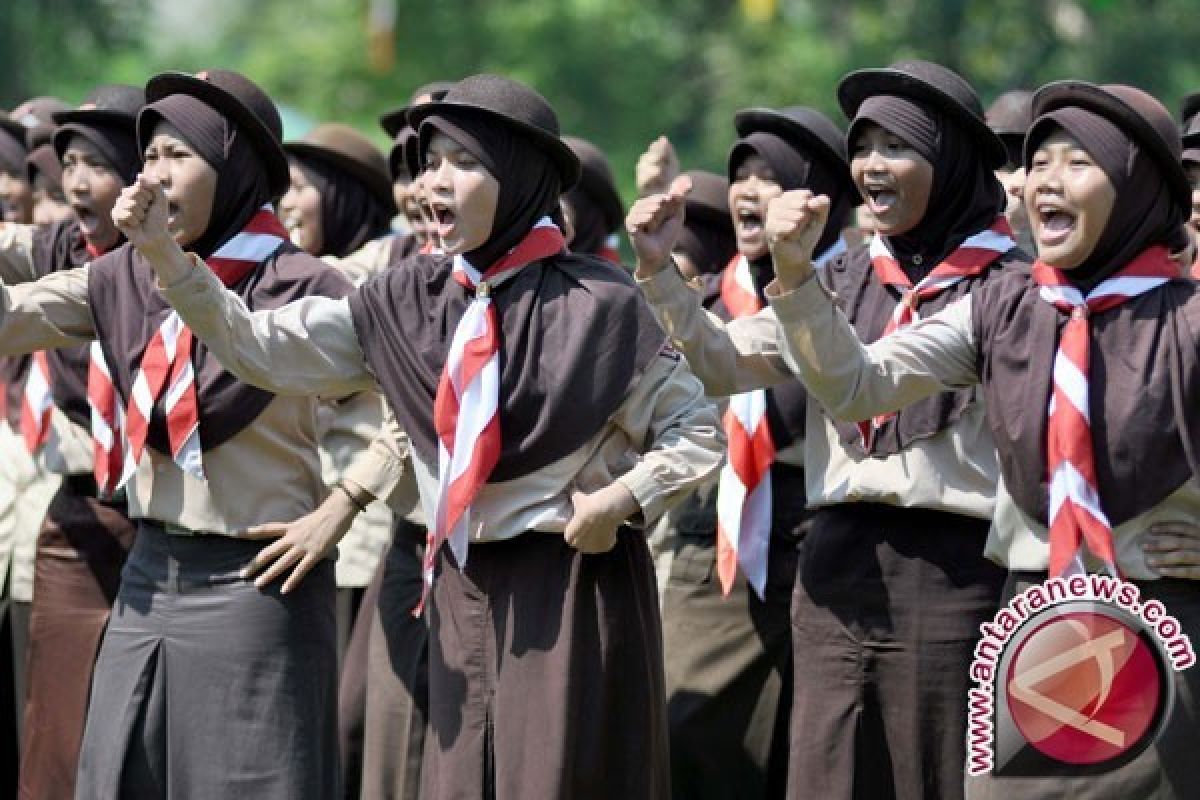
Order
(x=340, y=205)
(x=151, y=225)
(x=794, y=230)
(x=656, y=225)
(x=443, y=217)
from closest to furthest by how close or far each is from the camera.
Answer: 1. (x=794, y=230)
2. (x=151, y=225)
3. (x=656, y=225)
4. (x=443, y=217)
5. (x=340, y=205)

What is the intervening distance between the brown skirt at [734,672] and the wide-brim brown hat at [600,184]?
1.66 meters

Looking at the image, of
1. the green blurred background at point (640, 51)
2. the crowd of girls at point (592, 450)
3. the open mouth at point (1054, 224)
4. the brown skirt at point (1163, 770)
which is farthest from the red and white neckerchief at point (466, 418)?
the green blurred background at point (640, 51)

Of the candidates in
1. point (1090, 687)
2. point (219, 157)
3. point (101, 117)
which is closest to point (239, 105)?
point (219, 157)

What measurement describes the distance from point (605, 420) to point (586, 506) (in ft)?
0.92

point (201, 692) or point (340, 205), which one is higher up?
point (340, 205)

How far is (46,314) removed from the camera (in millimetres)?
6645

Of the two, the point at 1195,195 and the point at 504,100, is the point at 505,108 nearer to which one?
the point at 504,100

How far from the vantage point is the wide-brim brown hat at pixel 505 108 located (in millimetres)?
6082

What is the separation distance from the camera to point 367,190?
962 cm

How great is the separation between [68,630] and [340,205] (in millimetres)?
2491

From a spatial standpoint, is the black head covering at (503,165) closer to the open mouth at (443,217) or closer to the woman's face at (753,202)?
the open mouth at (443,217)

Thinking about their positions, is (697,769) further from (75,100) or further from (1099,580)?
(75,100)

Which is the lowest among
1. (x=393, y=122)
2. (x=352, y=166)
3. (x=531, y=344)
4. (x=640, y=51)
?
(x=531, y=344)

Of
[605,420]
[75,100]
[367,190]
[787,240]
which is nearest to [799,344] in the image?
[787,240]
